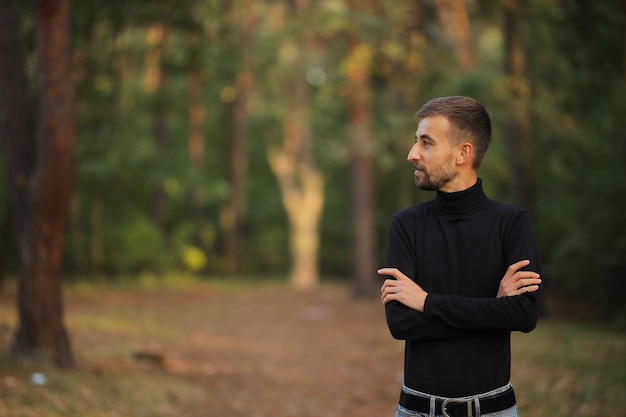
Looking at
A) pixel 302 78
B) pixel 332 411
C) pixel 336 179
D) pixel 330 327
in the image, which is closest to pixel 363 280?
pixel 330 327

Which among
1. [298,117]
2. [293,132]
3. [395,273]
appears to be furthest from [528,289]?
[293,132]

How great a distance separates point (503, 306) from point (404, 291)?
15.9 inches

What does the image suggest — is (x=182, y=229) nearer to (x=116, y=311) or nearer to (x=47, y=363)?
(x=116, y=311)

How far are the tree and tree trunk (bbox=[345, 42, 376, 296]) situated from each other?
1241cm

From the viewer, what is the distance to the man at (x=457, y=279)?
320 cm

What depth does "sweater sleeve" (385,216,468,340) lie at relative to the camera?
10.6 feet

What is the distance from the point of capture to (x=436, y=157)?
10.9 ft

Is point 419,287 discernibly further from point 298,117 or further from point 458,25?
point 298,117

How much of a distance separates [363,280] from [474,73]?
7.98 metres

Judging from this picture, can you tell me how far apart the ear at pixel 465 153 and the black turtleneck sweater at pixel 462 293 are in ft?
0.40

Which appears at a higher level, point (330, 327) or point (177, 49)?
point (177, 49)

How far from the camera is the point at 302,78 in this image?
30844 mm

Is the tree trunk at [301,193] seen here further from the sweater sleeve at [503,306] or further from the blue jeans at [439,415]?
the sweater sleeve at [503,306]

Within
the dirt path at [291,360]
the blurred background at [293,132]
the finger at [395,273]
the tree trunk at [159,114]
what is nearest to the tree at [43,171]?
the blurred background at [293,132]
